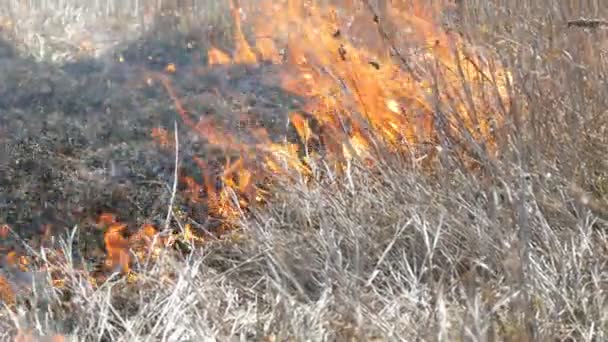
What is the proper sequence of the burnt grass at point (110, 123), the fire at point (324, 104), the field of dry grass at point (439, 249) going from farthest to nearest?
1. the burnt grass at point (110, 123)
2. the fire at point (324, 104)
3. the field of dry grass at point (439, 249)

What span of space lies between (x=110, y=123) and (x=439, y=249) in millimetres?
2447

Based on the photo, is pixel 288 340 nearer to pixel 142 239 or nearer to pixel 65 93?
pixel 142 239

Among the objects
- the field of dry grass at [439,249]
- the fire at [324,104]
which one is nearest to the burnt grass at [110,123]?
the fire at [324,104]

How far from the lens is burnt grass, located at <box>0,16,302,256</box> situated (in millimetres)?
4652

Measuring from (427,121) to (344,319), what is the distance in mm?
1976

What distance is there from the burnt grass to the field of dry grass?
27.1 inches

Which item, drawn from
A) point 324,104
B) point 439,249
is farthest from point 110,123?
point 439,249

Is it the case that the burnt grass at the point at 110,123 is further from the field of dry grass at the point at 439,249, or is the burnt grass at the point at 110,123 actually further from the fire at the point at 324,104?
the field of dry grass at the point at 439,249

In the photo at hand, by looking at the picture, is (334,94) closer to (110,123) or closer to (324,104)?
(324,104)

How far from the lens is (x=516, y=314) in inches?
101

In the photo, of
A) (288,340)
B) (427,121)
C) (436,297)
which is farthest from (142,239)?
(436,297)

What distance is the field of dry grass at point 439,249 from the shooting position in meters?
2.66

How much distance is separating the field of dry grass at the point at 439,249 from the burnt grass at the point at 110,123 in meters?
0.69

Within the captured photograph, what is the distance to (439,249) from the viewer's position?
3285 mm
